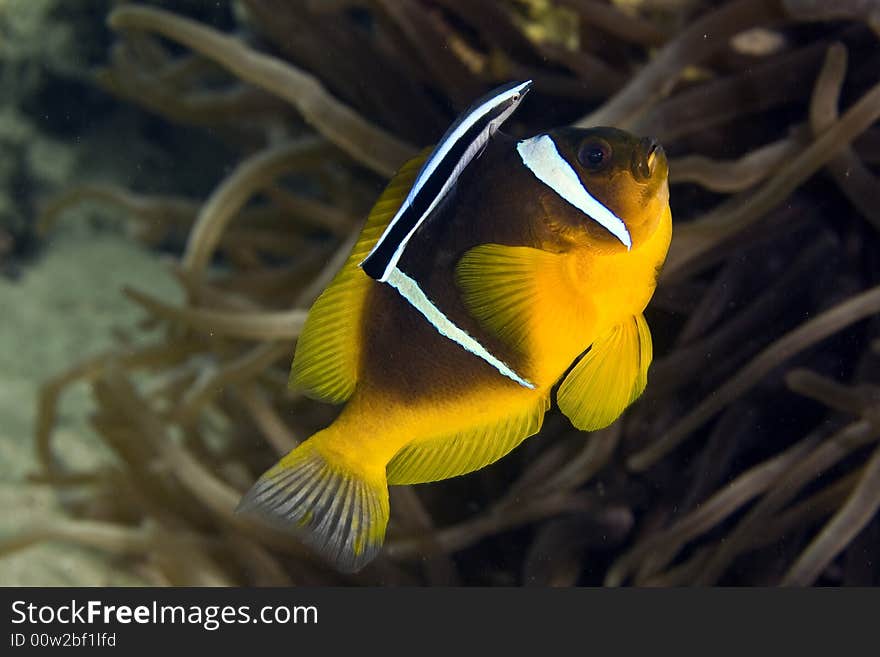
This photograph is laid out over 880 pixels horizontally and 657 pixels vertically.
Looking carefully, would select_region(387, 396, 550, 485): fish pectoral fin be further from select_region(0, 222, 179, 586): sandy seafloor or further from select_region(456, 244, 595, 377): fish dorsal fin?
select_region(0, 222, 179, 586): sandy seafloor

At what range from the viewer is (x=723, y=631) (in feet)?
3.97

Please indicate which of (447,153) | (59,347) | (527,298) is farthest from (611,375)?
(59,347)

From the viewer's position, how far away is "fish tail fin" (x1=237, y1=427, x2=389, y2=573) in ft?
2.10

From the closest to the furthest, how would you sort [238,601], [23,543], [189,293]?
[238,601] → [23,543] → [189,293]

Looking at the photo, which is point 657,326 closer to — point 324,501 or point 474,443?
point 474,443

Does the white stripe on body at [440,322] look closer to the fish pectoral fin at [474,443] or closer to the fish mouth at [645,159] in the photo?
the fish pectoral fin at [474,443]

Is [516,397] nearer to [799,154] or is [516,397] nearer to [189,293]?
[799,154]

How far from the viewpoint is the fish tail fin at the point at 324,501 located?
642 mm

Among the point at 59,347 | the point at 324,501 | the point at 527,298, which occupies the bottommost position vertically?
the point at 324,501

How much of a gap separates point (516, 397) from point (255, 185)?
1.12m

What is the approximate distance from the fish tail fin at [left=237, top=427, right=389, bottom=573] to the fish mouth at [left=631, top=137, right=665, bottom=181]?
0.99 feet

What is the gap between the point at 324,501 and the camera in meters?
0.65

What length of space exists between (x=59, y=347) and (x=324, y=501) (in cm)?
199

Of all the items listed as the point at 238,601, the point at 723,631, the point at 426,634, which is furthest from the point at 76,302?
the point at 723,631
